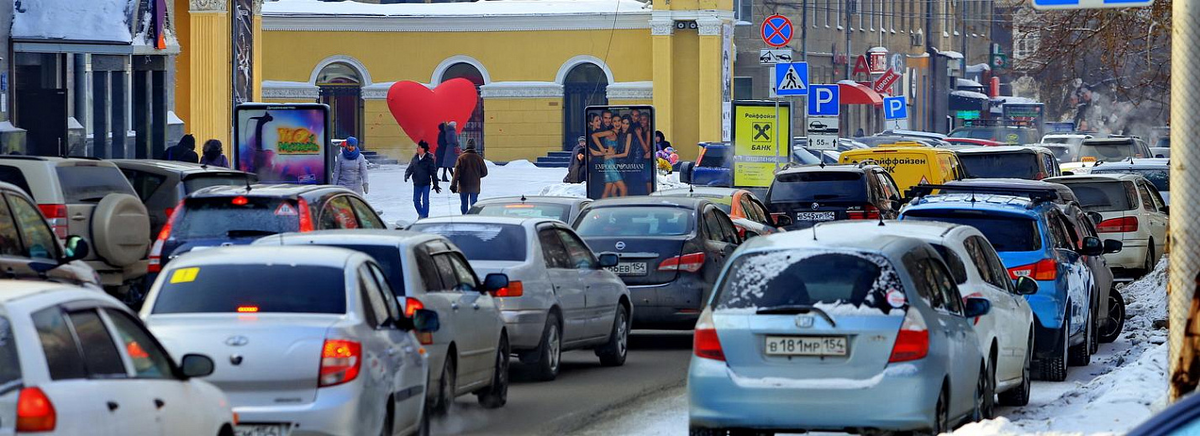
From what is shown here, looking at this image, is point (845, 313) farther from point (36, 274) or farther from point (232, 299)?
point (36, 274)

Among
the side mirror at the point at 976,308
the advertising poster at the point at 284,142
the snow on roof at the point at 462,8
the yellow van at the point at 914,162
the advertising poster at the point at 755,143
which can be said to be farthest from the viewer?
the snow on roof at the point at 462,8

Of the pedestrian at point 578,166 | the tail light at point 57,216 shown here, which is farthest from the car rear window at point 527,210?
the pedestrian at point 578,166

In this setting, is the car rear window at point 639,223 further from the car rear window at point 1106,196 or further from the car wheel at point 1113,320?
the car rear window at point 1106,196

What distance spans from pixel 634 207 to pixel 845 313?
806 centimetres

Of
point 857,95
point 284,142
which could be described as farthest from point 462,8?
point 284,142

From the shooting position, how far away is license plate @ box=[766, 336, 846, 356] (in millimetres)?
9539

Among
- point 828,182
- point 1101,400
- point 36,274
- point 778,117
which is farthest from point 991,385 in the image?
point 778,117

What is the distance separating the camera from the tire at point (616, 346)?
1555 centimetres

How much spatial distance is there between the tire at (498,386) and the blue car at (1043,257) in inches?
165

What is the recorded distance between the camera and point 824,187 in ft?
77.2

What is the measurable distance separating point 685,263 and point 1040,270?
351 centimetres

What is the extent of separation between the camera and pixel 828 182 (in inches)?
928

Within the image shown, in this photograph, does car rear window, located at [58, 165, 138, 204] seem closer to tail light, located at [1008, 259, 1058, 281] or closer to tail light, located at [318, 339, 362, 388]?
tail light, located at [1008, 259, 1058, 281]

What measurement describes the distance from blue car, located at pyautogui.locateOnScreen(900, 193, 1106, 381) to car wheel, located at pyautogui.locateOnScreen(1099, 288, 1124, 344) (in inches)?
94.6
